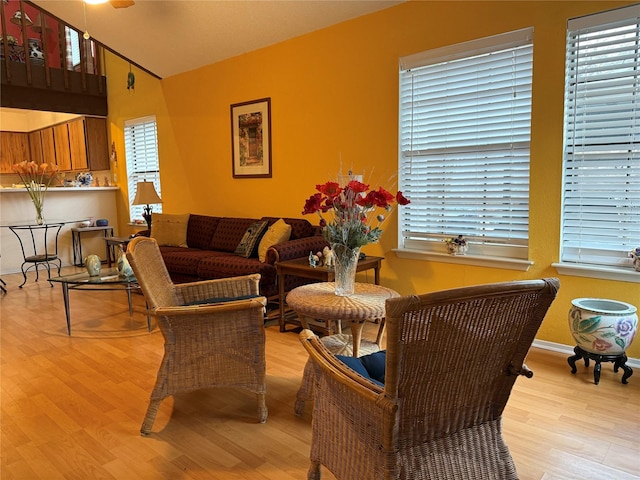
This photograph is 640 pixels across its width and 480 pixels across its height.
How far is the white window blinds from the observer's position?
2.92 meters

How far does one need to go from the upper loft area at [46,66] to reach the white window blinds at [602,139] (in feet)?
20.0

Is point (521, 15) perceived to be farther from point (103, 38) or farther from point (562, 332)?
point (103, 38)

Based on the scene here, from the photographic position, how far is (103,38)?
572 centimetres

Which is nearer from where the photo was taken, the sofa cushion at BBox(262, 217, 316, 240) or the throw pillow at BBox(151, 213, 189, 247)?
the sofa cushion at BBox(262, 217, 316, 240)

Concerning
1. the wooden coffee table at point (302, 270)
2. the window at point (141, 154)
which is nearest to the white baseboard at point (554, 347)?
the wooden coffee table at point (302, 270)

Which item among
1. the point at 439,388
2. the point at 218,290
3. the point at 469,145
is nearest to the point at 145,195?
the point at 218,290

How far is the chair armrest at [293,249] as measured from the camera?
4016 millimetres

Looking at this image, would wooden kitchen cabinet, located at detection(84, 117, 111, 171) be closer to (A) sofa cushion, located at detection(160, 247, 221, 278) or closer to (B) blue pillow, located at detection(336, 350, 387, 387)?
(A) sofa cushion, located at detection(160, 247, 221, 278)

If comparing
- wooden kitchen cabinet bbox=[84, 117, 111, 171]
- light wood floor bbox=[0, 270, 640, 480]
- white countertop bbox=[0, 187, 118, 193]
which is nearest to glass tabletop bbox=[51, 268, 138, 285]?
light wood floor bbox=[0, 270, 640, 480]

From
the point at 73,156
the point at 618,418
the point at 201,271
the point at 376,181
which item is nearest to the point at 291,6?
the point at 376,181

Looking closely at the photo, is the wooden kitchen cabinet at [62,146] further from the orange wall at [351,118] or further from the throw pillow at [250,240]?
the throw pillow at [250,240]

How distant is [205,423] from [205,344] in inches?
16.5

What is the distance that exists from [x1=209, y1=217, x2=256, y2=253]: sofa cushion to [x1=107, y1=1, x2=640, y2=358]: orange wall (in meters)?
0.34

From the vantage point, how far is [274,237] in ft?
14.4
